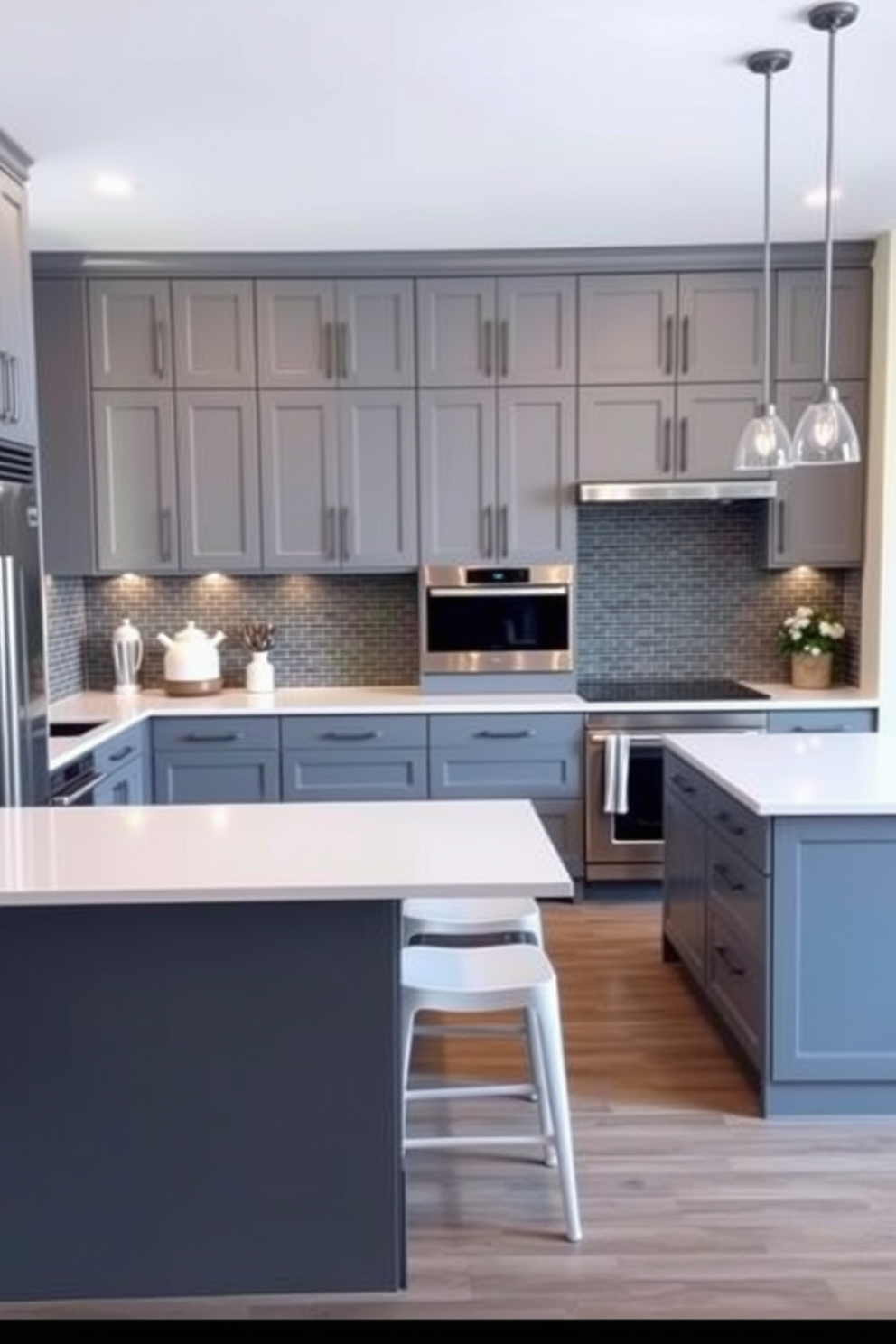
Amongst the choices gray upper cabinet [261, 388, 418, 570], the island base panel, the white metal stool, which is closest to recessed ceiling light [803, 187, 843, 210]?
gray upper cabinet [261, 388, 418, 570]

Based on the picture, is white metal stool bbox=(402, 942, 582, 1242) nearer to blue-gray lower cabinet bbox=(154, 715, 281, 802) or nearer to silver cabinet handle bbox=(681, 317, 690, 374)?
blue-gray lower cabinet bbox=(154, 715, 281, 802)

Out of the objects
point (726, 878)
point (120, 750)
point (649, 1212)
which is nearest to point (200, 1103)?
point (649, 1212)

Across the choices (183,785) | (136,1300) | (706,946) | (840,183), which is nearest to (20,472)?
(183,785)

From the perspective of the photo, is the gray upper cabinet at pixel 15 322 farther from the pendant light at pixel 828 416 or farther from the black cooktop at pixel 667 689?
the black cooktop at pixel 667 689

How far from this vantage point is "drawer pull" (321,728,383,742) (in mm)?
4535

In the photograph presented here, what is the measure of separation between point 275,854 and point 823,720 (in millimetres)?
3043

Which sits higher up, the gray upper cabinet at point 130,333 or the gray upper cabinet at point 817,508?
the gray upper cabinet at point 130,333

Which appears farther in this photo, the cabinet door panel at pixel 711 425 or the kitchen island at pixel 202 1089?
the cabinet door panel at pixel 711 425

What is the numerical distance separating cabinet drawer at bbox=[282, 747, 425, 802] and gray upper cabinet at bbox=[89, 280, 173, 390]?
1727mm

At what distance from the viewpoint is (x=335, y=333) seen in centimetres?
461

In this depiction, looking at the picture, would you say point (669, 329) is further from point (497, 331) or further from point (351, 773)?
point (351, 773)

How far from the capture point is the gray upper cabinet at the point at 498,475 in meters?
4.65

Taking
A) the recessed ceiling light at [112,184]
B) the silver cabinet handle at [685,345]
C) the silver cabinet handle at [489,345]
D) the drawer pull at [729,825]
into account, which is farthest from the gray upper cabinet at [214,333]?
the drawer pull at [729,825]

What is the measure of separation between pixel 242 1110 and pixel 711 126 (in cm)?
292
